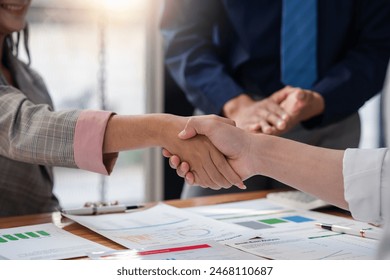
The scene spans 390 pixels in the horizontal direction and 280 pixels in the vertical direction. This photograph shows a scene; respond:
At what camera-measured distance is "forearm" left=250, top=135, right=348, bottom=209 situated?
1.09 m

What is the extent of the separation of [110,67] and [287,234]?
1.67m

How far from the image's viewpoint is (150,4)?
2619mm

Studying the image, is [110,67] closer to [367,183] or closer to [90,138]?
[90,138]

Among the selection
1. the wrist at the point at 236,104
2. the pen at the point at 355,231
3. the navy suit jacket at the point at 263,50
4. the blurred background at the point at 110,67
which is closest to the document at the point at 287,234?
the pen at the point at 355,231

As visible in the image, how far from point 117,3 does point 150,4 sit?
0.14 meters

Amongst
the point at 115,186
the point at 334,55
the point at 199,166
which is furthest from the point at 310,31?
the point at 115,186

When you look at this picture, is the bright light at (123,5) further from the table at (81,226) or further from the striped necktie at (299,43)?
the table at (81,226)

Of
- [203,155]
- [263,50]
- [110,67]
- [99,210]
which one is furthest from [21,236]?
[110,67]

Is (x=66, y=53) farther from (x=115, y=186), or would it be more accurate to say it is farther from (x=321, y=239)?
(x=321, y=239)

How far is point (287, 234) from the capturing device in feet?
3.86

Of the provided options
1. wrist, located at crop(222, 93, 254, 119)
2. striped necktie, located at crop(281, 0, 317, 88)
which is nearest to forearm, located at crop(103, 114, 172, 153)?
wrist, located at crop(222, 93, 254, 119)

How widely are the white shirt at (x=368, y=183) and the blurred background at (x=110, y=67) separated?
169cm

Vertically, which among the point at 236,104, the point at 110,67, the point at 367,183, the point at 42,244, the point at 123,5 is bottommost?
the point at 42,244

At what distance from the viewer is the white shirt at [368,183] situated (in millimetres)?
943
